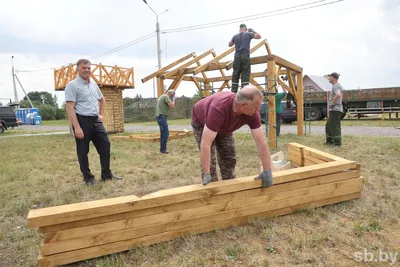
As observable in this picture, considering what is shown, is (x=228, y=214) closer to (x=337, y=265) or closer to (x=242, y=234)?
(x=242, y=234)

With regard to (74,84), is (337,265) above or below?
below

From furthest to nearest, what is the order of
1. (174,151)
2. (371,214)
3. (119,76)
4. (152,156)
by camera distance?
1. (119,76)
2. (174,151)
3. (152,156)
4. (371,214)

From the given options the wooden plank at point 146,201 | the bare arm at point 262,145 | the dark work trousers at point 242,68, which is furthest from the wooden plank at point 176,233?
the dark work trousers at point 242,68

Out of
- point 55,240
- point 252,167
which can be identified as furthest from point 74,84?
point 252,167

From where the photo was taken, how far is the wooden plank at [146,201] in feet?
6.81

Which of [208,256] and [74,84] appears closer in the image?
[208,256]

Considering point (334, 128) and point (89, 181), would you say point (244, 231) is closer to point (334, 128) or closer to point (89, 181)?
point (89, 181)

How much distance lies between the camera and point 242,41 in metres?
6.88

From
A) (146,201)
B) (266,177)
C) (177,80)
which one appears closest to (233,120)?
(266,177)

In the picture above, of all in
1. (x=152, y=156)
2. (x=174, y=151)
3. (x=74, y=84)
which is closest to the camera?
(x=74, y=84)

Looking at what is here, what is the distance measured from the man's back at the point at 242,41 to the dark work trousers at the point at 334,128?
8.43 ft

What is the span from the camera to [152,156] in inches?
263

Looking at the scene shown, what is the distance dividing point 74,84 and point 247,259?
10.5 feet

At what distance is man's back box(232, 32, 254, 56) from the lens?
22.4 feet
